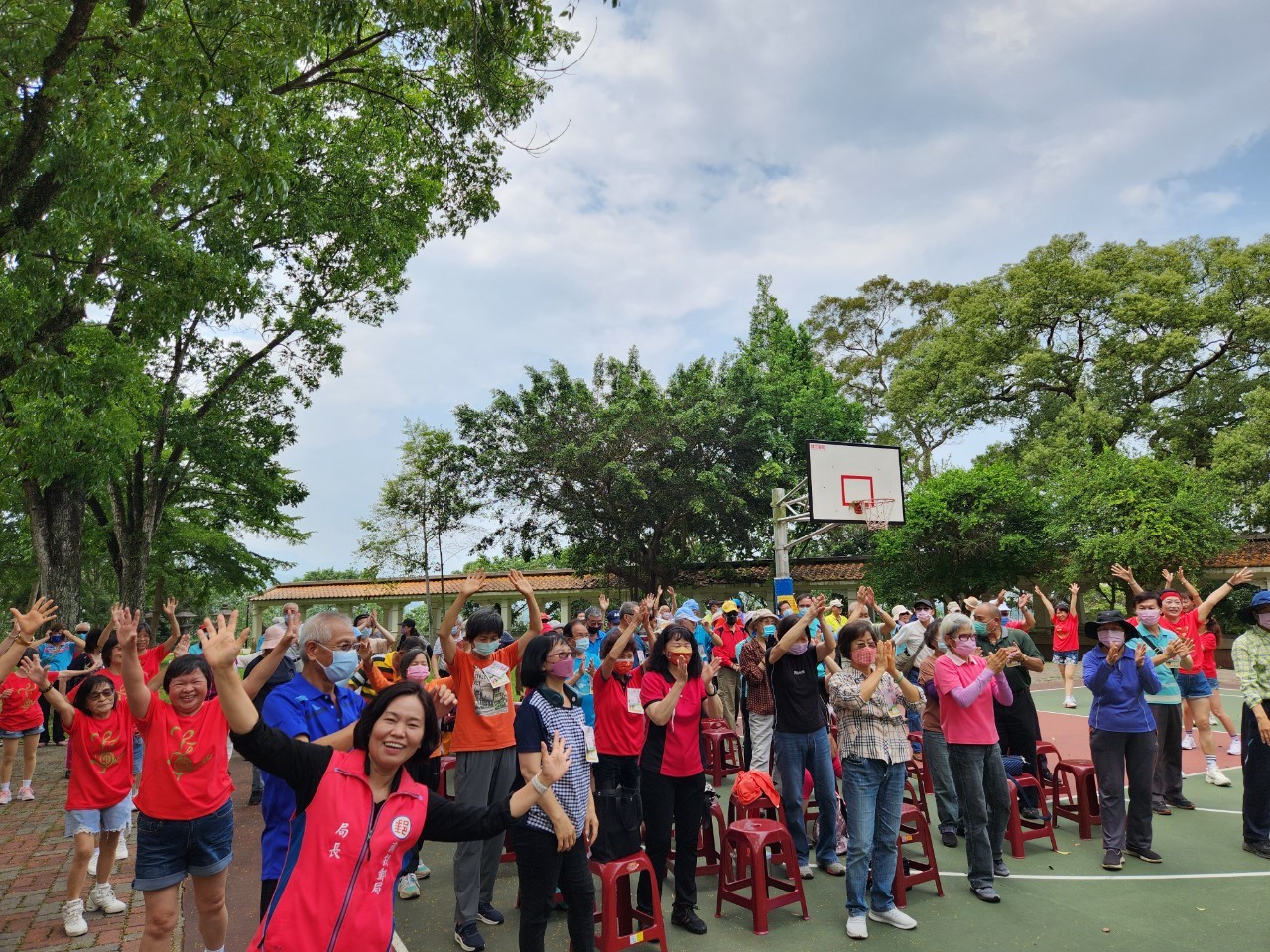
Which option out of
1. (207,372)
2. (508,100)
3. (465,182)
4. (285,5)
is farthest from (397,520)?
(285,5)

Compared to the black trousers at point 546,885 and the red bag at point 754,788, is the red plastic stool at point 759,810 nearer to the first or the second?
the red bag at point 754,788

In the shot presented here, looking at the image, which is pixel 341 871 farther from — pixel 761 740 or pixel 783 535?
pixel 783 535

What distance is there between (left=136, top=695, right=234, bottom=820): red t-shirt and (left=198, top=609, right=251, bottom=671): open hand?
1.52m

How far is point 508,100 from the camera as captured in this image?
10297 mm

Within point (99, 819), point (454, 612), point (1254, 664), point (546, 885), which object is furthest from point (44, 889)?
point (1254, 664)

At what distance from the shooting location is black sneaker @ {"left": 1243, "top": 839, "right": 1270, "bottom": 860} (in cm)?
584

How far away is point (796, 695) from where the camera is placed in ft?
18.3

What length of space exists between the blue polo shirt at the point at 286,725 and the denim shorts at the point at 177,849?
0.56 metres

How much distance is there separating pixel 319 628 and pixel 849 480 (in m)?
18.2

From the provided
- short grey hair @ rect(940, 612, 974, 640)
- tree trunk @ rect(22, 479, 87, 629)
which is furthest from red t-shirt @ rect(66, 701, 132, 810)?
tree trunk @ rect(22, 479, 87, 629)

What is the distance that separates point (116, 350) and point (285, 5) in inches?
186

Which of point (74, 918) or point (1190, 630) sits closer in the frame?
point (74, 918)

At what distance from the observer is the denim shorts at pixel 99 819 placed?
496 centimetres

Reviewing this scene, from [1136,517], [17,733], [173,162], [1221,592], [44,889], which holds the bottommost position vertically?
[44,889]
